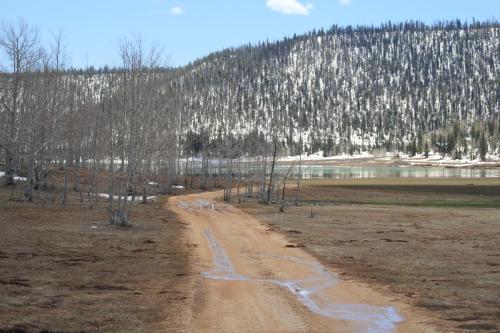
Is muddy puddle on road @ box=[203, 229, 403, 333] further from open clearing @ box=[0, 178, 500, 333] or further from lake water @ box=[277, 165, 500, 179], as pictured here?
lake water @ box=[277, 165, 500, 179]

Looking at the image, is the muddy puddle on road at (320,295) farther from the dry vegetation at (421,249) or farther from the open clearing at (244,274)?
the dry vegetation at (421,249)

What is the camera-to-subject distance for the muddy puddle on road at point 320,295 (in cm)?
1194

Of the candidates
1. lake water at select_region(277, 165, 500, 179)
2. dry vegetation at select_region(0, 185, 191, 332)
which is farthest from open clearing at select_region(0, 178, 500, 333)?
lake water at select_region(277, 165, 500, 179)

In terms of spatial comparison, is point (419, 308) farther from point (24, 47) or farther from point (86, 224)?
point (24, 47)

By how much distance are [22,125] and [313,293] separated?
3166 cm

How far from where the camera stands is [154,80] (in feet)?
111

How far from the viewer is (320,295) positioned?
47.6 ft

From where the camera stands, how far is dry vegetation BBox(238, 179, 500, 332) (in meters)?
13.9

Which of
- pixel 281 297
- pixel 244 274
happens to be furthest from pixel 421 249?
pixel 281 297

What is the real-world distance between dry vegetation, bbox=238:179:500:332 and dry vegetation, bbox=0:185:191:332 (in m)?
5.68

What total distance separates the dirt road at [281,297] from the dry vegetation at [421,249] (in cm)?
95

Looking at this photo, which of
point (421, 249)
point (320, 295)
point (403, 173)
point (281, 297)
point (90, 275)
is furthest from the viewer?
point (403, 173)

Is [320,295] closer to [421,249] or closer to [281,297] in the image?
[281,297]

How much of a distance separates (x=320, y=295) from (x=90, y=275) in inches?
258
